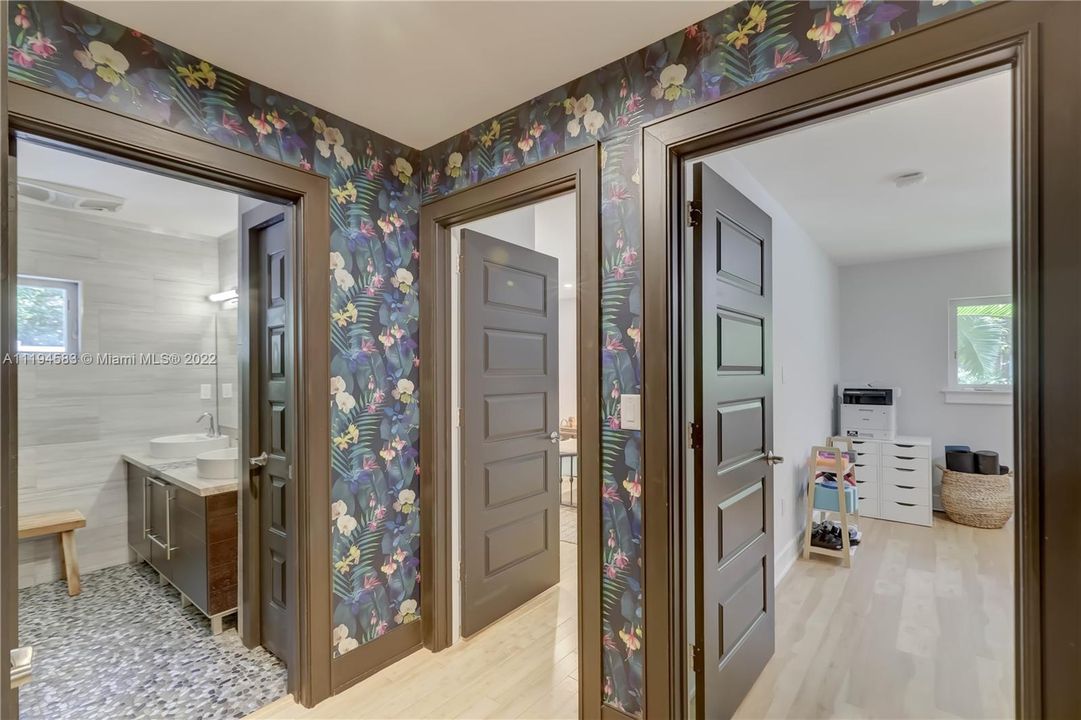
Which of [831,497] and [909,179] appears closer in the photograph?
[909,179]

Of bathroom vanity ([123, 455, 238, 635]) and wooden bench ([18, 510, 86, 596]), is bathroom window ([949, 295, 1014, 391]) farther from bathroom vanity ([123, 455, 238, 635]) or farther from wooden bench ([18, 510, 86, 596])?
wooden bench ([18, 510, 86, 596])

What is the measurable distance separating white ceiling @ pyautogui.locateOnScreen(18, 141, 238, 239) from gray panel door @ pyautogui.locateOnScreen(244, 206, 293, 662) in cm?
42

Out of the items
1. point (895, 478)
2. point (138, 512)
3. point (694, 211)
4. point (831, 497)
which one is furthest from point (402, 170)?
point (895, 478)

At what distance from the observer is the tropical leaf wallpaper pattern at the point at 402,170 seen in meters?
1.54

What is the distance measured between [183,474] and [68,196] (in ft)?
5.99

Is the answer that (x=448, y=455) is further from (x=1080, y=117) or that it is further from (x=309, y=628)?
(x=1080, y=117)

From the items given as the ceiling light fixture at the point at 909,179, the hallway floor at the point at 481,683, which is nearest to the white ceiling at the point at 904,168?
the ceiling light fixture at the point at 909,179

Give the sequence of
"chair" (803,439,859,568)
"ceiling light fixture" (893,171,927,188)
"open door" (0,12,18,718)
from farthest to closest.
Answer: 1. "chair" (803,439,859,568)
2. "ceiling light fixture" (893,171,927,188)
3. "open door" (0,12,18,718)

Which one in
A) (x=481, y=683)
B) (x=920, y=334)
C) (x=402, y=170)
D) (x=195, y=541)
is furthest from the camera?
(x=920, y=334)

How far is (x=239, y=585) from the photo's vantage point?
2.63 meters

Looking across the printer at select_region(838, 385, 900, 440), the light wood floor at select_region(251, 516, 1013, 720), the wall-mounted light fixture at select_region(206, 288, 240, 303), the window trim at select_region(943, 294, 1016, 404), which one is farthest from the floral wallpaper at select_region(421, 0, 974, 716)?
the window trim at select_region(943, 294, 1016, 404)

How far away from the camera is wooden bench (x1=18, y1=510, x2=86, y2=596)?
10.1ft

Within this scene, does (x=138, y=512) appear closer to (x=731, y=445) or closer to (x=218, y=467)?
(x=218, y=467)

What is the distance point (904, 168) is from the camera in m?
2.90
